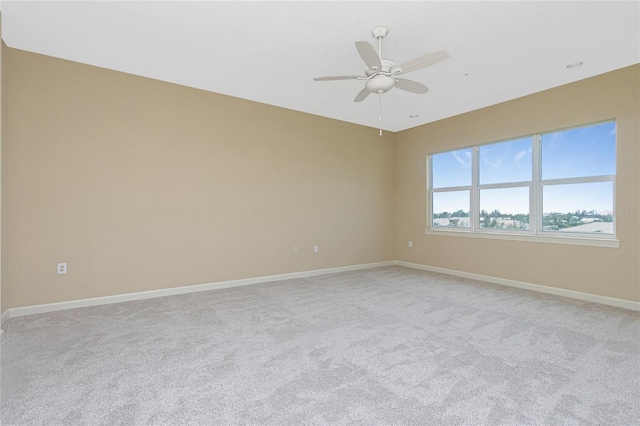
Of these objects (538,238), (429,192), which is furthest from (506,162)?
(429,192)

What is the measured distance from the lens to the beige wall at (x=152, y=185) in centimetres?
323

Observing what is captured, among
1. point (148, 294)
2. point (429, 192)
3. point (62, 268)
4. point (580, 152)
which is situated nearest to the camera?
point (62, 268)

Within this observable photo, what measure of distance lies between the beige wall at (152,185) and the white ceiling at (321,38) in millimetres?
423

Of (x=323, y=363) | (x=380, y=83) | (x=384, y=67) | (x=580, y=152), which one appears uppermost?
(x=384, y=67)

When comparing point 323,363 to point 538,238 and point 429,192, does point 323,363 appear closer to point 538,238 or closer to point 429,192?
point 538,238

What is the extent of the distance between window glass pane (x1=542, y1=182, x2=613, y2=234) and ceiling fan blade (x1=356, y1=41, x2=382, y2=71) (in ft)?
11.1

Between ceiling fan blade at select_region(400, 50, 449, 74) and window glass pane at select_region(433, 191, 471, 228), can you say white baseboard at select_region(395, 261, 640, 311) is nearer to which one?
window glass pane at select_region(433, 191, 471, 228)

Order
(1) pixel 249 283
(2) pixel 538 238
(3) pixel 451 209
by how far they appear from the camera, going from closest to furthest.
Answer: (2) pixel 538 238 → (1) pixel 249 283 → (3) pixel 451 209

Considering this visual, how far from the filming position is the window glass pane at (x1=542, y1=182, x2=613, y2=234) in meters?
3.80

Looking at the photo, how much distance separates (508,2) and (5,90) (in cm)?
481

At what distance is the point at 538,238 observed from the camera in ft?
14.1

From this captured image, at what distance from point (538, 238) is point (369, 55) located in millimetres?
3690

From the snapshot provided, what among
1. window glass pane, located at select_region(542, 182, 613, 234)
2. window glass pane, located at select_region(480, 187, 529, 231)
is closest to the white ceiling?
window glass pane, located at select_region(542, 182, 613, 234)

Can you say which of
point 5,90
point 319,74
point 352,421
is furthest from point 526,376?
point 5,90
